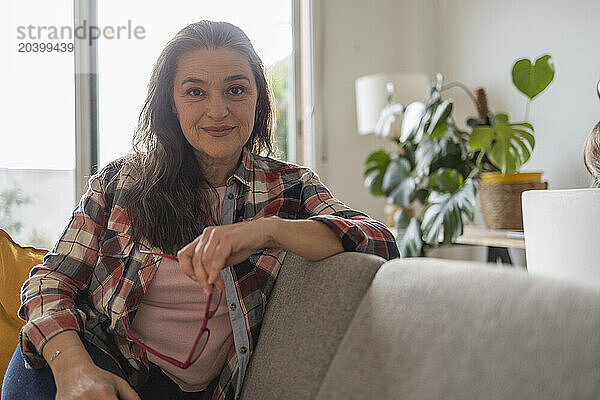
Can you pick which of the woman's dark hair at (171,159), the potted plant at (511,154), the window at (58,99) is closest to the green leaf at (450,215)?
the potted plant at (511,154)

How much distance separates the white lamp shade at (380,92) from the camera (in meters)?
3.57

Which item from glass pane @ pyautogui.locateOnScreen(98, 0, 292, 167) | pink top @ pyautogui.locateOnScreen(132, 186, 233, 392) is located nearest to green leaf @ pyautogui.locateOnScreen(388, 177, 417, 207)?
glass pane @ pyautogui.locateOnScreen(98, 0, 292, 167)

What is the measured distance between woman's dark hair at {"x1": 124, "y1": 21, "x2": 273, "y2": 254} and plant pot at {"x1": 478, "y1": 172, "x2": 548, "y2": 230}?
1.53 meters

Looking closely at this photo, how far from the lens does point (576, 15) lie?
3.16m

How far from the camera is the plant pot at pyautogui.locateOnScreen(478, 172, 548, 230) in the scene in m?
2.81

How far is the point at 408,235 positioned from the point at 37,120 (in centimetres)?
189

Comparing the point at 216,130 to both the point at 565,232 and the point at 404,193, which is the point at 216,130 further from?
the point at 404,193

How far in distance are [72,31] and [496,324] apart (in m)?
2.94

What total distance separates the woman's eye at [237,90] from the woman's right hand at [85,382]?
66 centimetres

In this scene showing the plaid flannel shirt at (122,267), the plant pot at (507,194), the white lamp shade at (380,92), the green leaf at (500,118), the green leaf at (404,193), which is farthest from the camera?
the white lamp shade at (380,92)

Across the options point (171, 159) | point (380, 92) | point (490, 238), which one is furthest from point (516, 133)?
point (171, 159)

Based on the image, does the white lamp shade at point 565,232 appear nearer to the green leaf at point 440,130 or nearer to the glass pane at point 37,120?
the green leaf at point 440,130

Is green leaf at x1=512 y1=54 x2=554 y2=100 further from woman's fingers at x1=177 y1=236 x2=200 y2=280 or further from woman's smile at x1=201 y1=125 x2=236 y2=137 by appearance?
woman's fingers at x1=177 y1=236 x2=200 y2=280

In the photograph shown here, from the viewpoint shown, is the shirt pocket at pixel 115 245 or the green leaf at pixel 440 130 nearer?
the shirt pocket at pixel 115 245
